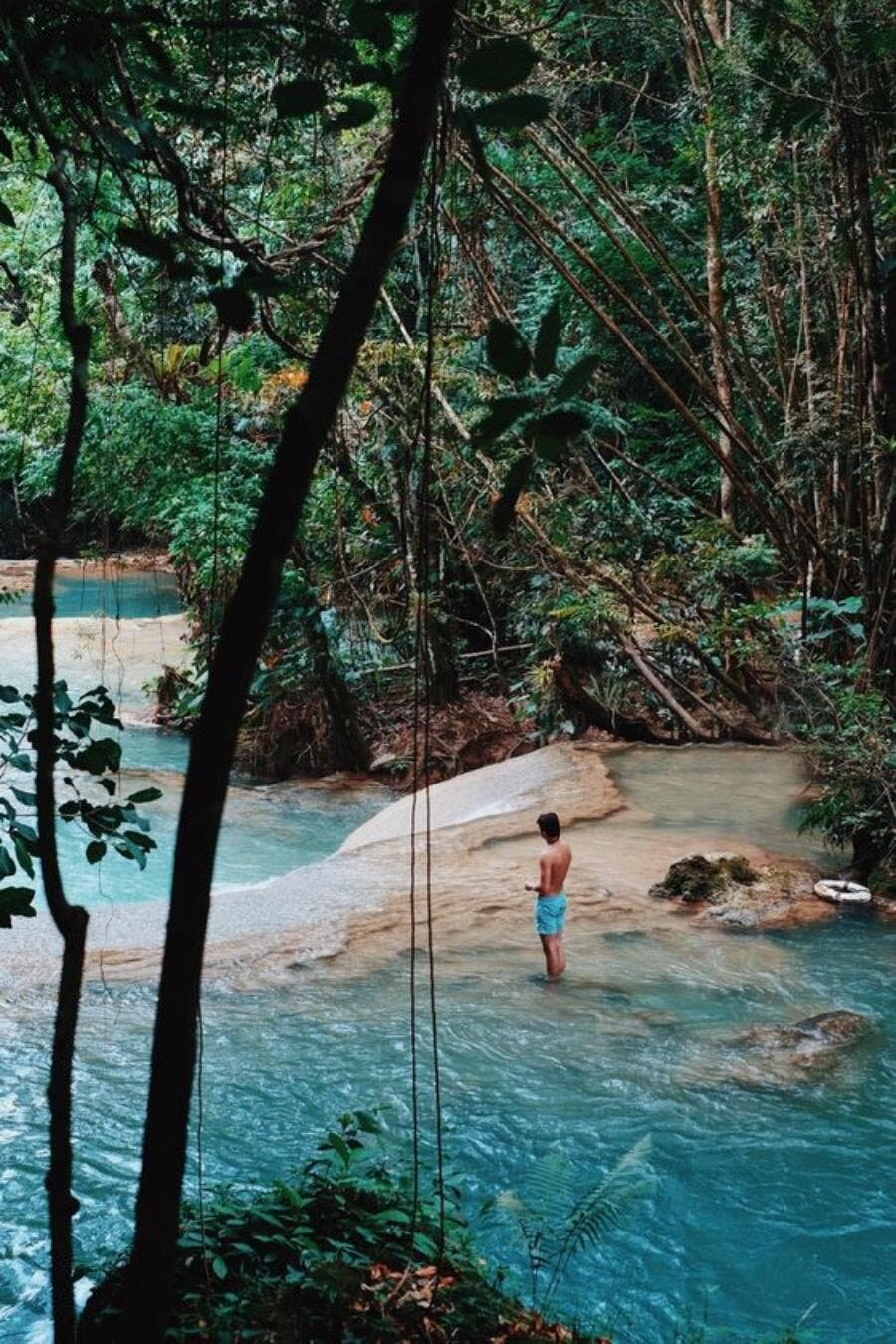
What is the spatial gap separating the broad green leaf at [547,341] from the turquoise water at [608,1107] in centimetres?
343

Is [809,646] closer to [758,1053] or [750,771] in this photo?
[750,771]

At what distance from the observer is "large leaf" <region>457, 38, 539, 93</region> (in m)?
1.23

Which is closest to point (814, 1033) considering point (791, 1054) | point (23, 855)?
point (791, 1054)

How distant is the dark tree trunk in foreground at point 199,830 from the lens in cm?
106

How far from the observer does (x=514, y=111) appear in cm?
127

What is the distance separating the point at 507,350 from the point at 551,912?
6.04 metres

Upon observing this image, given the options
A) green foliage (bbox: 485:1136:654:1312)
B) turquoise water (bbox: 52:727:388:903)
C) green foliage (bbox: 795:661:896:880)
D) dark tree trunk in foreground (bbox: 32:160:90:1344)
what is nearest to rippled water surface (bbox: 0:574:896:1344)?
green foliage (bbox: 485:1136:654:1312)

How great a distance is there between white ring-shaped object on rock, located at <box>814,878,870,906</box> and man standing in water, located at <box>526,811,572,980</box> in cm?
207

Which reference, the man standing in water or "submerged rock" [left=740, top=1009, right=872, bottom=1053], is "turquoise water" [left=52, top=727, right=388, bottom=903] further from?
"submerged rock" [left=740, top=1009, right=872, bottom=1053]

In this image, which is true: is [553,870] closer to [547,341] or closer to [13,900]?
[13,900]

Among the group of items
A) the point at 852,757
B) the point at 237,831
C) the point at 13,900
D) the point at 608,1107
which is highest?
the point at 13,900

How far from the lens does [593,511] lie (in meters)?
11.9

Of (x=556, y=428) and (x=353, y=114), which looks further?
(x=353, y=114)

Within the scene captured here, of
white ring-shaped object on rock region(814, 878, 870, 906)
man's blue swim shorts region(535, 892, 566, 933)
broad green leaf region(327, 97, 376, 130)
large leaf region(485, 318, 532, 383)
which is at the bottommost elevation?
white ring-shaped object on rock region(814, 878, 870, 906)
